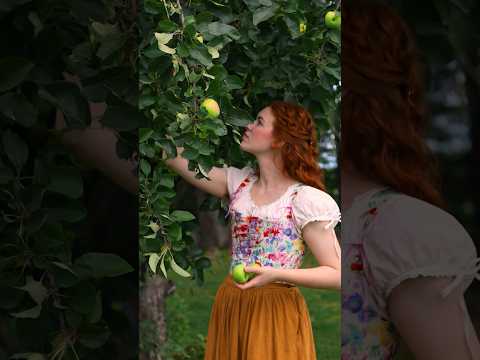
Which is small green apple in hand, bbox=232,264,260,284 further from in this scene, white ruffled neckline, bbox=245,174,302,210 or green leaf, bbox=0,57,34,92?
green leaf, bbox=0,57,34,92

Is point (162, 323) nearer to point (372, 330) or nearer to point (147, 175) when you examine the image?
point (147, 175)

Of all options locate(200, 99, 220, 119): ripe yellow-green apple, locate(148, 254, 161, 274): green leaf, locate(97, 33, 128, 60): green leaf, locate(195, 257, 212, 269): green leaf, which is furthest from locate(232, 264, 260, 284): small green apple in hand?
locate(97, 33, 128, 60): green leaf

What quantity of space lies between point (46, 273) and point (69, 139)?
0.16 meters

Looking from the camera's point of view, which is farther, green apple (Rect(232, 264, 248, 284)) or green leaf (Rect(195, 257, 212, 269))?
green leaf (Rect(195, 257, 212, 269))

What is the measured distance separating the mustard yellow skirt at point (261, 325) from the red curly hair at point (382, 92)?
0.76 meters

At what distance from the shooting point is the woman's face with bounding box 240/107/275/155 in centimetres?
156

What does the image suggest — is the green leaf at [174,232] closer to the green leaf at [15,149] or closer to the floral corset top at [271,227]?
the floral corset top at [271,227]

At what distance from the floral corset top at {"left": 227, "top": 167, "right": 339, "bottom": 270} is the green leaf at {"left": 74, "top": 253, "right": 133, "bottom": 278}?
828 mm

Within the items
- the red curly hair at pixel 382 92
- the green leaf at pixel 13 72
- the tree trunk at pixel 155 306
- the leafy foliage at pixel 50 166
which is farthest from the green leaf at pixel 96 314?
the tree trunk at pixel 155 306

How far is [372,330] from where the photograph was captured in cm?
91

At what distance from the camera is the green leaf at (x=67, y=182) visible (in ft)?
2.52

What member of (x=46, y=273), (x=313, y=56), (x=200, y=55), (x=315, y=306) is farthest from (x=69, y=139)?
(x=315, y=306)

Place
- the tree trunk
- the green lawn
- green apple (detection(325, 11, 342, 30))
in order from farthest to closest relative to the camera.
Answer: the green lawn → the tree trunk → green apple (detection(325, 11, 342, 30))

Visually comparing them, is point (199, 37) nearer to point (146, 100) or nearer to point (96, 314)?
point (146, 100)
